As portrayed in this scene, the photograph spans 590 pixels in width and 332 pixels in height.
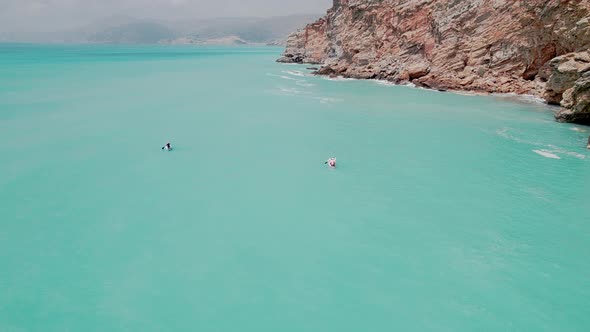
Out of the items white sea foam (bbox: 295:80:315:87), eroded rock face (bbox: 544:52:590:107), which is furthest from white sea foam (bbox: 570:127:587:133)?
white sea foam (bbox: 295:80:315:87)

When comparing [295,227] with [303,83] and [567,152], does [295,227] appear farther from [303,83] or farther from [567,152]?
[303,83]

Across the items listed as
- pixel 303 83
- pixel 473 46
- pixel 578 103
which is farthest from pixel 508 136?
pixel 303 83

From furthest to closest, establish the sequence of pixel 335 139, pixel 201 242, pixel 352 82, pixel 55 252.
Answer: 1. pixel 352 82
2. pixel 335 139
3. pixel 201 242
4. pixel 55 252

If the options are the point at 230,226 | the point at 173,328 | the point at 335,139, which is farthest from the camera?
the point at 335,139

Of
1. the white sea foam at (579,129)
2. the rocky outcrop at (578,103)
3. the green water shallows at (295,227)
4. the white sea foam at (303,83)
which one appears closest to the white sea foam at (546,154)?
the green water shallows at (295,227)

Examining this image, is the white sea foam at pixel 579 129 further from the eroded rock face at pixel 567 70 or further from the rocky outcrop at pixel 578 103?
the eroded rock face at pixel 567 70

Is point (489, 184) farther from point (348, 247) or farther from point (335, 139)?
point (335, 139)

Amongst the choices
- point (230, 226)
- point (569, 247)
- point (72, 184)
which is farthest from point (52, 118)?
point (569, 247)
